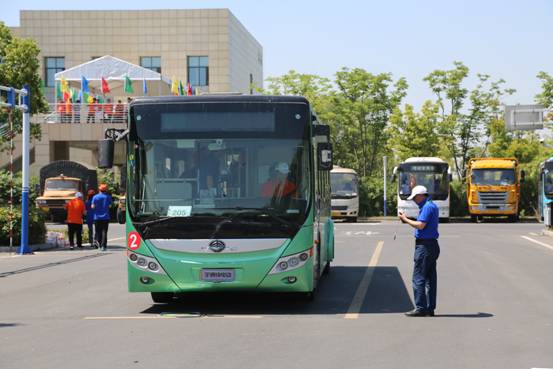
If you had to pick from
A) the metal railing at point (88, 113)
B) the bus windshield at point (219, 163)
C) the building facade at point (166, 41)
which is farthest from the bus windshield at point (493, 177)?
the building facade at point (166, 41)

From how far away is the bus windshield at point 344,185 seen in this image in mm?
50938

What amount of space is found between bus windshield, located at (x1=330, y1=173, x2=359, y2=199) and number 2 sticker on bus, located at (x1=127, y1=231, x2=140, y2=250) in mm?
38363

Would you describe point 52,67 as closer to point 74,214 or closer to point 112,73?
point 112,73

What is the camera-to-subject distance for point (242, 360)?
8.80 meters

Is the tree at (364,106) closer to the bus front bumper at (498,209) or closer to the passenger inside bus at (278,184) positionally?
the bus front bumper at (498,209)

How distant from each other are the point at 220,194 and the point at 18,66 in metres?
37.6

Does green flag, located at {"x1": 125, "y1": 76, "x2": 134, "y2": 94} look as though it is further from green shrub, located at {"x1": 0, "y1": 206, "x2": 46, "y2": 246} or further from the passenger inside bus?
the passenger inside bus

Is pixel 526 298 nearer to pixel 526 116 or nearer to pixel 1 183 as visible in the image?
pixel 526 116

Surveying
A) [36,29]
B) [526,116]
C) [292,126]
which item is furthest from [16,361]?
[36,29]

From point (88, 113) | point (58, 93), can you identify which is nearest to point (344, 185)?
point (88, 113)

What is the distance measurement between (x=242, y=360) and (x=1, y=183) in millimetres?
43825


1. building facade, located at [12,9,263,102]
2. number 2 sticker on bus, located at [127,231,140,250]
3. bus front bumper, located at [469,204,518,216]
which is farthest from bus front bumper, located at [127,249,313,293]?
building facade, located at [12,9,263,102]

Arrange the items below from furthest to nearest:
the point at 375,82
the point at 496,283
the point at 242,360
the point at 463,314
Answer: the point at 375,82, the point at 496,283, the point at 463,314, the point at 242,360

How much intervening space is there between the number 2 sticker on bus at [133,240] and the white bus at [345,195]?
37.0 m
